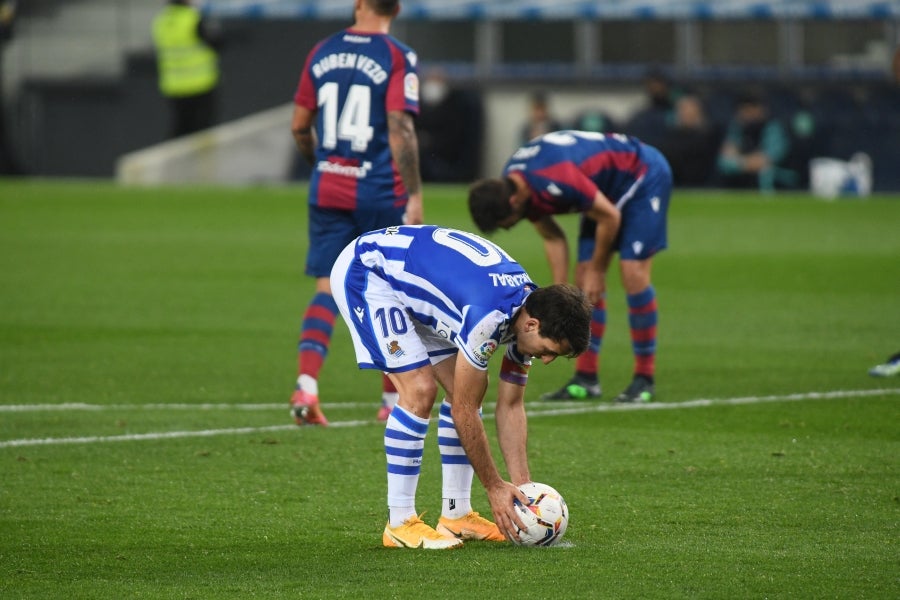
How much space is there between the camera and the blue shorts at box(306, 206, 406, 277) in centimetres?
883

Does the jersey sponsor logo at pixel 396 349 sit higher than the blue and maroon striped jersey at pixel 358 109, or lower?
lower

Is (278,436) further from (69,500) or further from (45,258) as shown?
(45,258)

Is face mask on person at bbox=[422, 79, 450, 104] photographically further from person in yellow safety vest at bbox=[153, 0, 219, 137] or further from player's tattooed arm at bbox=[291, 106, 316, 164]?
player's tattooed arm at bbox=[291, 106, 316, 164]

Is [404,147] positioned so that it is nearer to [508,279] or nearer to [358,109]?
[358,109]

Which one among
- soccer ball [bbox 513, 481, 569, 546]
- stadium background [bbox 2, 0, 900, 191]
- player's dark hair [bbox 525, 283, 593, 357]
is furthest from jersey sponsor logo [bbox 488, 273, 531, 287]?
stadium background [bbox 2, 0, 900, 191]

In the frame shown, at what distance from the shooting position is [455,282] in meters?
5.84

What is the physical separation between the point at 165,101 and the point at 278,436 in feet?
72.5

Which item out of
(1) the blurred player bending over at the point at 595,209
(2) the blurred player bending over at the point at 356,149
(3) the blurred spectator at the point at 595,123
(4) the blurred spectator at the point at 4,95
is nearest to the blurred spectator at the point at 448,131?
(3) the blurred spectator at the point at 595,123

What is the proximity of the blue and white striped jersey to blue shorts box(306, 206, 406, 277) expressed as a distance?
2483mm

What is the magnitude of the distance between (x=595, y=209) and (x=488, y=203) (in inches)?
27.2

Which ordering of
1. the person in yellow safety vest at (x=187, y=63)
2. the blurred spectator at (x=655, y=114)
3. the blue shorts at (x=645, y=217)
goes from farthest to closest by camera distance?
the person in yellow safety vest at (x=187, y=63)
the blurred spectator at (x=655, y=114)
the blue shorts at (x=645, y=217)

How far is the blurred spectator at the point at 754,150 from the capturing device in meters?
24.3

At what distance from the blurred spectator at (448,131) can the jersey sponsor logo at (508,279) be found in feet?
66.1

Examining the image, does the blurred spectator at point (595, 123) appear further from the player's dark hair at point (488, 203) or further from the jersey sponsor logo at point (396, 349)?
the jersey sponsor logo at point (396, 349)
